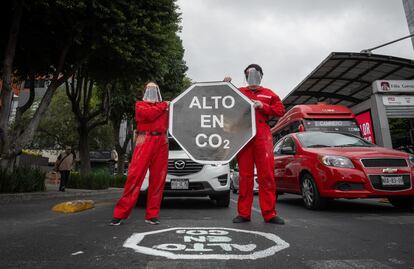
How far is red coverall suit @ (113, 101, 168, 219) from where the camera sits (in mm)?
4215

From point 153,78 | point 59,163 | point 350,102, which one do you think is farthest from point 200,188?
point 350,102

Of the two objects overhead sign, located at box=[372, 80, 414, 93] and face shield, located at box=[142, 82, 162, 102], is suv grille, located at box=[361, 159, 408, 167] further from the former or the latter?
overhead sign, located at box=[372, 80, 414, 93]

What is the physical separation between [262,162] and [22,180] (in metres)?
7.83

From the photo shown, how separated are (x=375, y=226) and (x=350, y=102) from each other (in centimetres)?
1364

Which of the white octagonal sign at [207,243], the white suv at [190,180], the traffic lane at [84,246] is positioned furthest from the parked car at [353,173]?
the white octagonal sign at [207,243]

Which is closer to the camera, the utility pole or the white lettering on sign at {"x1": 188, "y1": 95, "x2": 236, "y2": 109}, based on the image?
the white lettering on sign at {"x1": 188, "y1": 95, "x2": 236, "y2": 109}

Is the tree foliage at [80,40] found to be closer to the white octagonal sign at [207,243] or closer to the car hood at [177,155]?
the car hood at [177,155]

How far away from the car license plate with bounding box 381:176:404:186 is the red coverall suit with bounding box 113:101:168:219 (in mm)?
3582

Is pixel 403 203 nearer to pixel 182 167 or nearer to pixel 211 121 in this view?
pixel 182 167

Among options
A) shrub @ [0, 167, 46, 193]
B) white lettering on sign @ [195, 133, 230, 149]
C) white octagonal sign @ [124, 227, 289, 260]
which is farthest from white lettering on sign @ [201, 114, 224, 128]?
shrub @ [0, 167, 46, 193]

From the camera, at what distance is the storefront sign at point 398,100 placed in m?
12.7

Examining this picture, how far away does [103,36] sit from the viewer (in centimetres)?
966

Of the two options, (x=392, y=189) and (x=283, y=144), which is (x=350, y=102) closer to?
(x=283, y=144)

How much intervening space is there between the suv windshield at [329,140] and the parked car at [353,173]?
0.06ft
